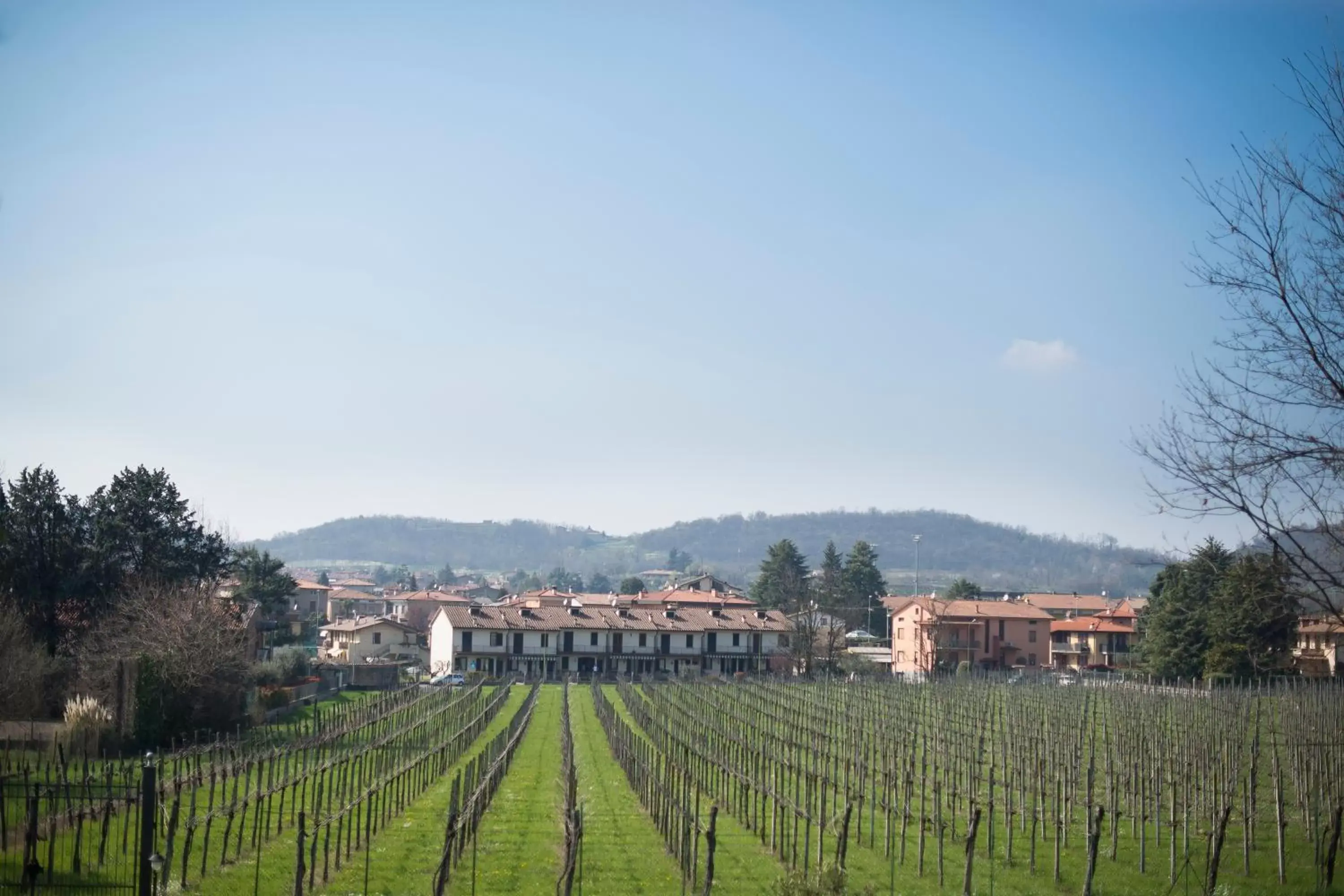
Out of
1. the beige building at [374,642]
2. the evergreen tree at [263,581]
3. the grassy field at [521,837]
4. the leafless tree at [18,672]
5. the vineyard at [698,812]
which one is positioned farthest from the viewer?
the beige building at [374,642]

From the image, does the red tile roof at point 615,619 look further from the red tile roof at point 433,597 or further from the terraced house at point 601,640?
the red tile roof at point 433,597

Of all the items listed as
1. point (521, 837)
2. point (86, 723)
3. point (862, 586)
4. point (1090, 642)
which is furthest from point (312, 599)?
point (521, 837)

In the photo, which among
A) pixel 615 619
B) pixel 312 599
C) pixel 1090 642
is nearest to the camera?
pixel 615 619

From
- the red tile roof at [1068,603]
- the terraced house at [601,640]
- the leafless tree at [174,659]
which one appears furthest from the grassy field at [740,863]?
the red tile roof at [1068,603]

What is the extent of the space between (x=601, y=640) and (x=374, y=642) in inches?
714

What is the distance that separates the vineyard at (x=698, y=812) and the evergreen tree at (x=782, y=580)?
6486 centimetres

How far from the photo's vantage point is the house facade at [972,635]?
260ft

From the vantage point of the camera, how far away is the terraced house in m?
74.3

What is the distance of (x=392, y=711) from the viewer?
42.9 metres

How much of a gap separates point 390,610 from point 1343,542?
14347 cm

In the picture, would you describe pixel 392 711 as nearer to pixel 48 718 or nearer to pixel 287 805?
pixel 48 718

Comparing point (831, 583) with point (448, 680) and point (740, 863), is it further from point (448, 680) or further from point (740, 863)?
point (740, 863)

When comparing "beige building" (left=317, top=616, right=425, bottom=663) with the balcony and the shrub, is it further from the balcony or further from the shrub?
the shrub

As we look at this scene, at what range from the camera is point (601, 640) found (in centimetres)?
7719
